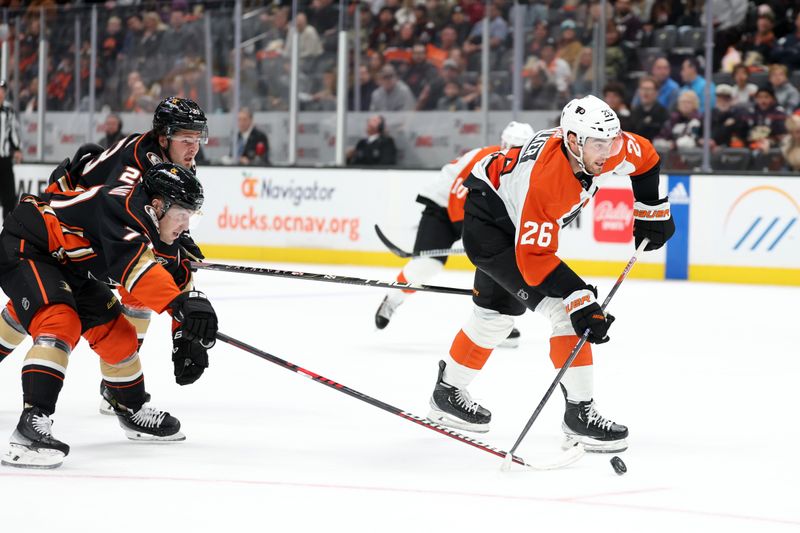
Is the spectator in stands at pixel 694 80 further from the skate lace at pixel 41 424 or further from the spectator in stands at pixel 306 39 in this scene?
the skate lace at pixel 41 424

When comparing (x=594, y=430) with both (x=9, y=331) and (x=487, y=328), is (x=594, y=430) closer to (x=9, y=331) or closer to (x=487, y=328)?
(x=487, y=328)

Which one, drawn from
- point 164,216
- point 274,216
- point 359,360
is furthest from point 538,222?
point 274,216

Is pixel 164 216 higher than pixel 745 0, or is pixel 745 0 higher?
pixel 745 0

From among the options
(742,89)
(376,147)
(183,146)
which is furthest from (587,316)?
(376,147)

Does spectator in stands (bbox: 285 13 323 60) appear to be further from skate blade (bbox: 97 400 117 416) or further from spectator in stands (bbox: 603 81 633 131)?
skate blade (bbox: 97 400 117 416)

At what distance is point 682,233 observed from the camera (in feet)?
29.8

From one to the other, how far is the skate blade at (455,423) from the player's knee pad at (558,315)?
44 cm

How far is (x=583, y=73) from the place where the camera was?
9.61 meters

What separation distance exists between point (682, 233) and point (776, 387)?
14.3ft

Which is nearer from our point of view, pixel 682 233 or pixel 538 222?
pixel 538 222

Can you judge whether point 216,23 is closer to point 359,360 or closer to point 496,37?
point 496,37

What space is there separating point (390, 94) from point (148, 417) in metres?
6.93

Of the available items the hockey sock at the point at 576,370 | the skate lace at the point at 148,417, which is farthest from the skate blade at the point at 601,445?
the skate lace at the point at 148,417

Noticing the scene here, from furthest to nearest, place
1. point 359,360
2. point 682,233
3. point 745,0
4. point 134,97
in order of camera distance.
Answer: point 134,97, point 745,0, point 682,233, point 359,360
